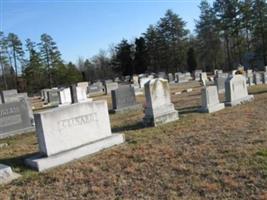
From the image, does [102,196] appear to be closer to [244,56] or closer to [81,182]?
[81,182]

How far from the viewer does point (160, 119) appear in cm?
973

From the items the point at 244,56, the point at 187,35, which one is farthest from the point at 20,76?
the point at 244,56

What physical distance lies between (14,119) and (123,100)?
186 inches

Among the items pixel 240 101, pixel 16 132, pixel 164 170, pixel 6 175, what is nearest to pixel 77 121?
pixel 6 175

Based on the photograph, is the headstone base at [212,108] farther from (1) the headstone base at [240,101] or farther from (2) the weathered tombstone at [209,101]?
(1) the headstone base at [240,101]

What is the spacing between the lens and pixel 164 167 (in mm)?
5512

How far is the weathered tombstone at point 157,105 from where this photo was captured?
9.65 m

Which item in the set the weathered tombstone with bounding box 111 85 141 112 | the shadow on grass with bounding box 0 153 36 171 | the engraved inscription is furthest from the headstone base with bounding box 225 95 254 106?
the shadow on grass with bounding box 0 153 36 171

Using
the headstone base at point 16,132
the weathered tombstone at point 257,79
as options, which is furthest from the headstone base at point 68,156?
the weathered tombstone at point 257,79

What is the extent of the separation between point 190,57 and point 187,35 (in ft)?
15.3

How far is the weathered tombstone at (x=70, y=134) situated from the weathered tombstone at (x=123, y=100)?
679 cm

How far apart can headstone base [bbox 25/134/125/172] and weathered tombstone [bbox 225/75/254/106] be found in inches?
262

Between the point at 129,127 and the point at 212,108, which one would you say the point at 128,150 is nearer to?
the point at 129,127

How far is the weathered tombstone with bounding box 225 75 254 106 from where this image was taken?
12.5 meters
